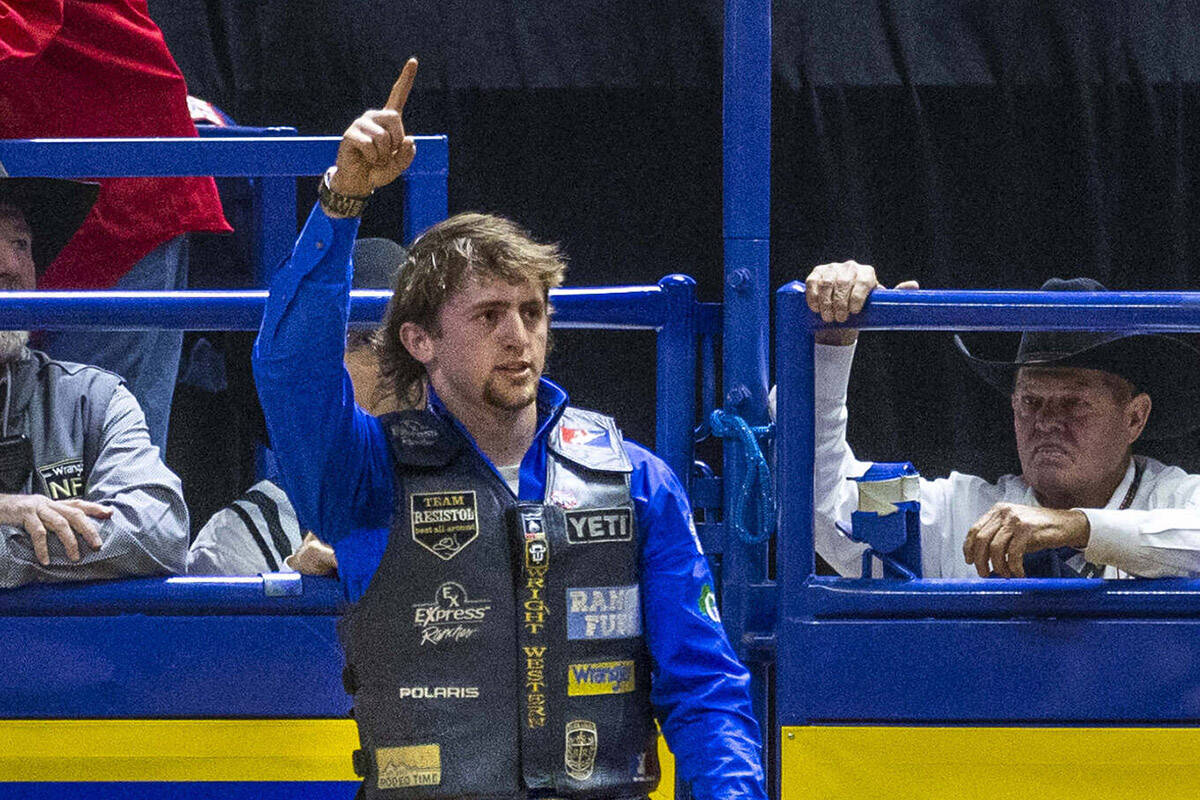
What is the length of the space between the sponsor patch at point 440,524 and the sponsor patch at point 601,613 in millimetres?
154

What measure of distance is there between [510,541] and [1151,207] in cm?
275

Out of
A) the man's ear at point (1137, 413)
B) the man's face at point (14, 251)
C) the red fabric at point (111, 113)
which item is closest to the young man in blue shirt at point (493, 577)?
the man's ear at point (1137, 413)

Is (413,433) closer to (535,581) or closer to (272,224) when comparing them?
(535,581)

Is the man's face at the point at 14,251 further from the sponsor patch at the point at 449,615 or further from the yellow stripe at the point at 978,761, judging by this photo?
the yellow stripe at the point at 978,761

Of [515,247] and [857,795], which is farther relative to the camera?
[857,795]

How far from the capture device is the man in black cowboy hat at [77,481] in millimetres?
2393

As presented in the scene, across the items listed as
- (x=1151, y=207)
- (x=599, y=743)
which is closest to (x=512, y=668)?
(x=599, y=743)

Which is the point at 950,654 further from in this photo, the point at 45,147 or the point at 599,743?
the point at 45,147

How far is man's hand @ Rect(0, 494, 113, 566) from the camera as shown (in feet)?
7.79

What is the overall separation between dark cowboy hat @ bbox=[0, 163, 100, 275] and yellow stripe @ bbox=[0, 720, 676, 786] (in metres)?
1.21

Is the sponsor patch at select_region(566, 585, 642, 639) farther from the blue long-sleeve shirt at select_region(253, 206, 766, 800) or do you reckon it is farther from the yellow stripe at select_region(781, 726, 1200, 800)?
the yellow stripe at select_region(781, 726, 1200, 800)

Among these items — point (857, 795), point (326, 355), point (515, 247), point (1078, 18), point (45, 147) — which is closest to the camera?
point (326, 355)

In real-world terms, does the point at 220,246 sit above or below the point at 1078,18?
below

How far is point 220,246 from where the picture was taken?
4301mm
